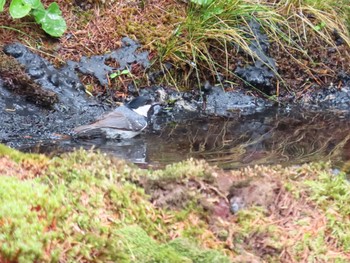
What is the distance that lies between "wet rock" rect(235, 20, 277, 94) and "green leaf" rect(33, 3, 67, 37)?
2525 mm

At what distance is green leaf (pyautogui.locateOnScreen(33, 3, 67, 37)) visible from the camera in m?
6.52

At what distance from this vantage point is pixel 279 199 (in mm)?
2791

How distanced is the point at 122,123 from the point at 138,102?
18.2 inches

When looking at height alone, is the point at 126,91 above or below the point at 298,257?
above

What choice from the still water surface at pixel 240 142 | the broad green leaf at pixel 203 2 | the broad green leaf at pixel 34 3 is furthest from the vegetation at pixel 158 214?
the broad green leaf at pixel 203 2

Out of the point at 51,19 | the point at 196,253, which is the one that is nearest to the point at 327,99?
the point at 51,19

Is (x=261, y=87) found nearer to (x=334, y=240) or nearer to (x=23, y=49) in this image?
(x=23, y=49)

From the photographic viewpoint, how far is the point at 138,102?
615 centimetres

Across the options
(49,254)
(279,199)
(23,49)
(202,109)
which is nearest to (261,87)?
(202,109)

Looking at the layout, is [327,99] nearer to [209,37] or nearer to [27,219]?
[209,37]

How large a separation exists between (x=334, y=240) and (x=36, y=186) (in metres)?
1.57

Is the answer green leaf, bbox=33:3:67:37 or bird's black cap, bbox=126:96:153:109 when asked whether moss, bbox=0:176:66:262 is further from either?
green leaf, bbox=33:3:67:37

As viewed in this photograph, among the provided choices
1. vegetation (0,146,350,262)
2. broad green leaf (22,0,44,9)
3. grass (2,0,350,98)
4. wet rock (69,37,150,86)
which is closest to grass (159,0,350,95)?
grass (2,0,350,98)

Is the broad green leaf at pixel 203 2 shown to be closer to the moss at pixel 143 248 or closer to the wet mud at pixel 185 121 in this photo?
the wet mud at pixel 185 121
